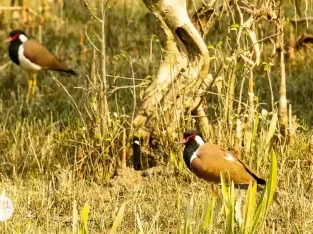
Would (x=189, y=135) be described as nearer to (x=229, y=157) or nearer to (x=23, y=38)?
(x=229, y=157)

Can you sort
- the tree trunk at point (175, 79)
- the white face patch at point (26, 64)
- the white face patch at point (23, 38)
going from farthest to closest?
the white face patch at point (23, 38), the white face patch at point (26, 64), the tree trunk at point (175, 79)

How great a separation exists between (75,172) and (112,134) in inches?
14.8

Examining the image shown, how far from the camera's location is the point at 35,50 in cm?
891

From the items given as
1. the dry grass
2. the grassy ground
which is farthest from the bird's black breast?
the dry grass

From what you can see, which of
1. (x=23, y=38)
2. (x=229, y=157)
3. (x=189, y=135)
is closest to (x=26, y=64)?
(x=23, y=38)

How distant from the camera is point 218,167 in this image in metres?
4.82

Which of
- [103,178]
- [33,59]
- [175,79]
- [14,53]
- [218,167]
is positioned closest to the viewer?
[218,167]

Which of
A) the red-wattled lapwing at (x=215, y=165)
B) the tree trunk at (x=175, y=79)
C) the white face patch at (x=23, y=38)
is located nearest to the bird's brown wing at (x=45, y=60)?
the white face patch at (x=23, y=38)

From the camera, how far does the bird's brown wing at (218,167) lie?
4.79m

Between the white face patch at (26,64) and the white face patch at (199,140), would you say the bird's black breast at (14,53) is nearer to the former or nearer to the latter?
the white face patch at (26,64)

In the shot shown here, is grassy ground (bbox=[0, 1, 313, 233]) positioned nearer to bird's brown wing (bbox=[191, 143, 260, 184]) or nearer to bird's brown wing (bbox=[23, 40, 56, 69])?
bird's brown wing (bbox=[191, 143, 260, 184])

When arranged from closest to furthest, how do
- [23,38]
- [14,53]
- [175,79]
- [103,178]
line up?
[103,178], [175,79], [14,53], [23,38]

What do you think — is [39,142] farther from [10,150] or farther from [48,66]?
[48,66]

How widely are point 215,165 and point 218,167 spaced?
23 millimetres
